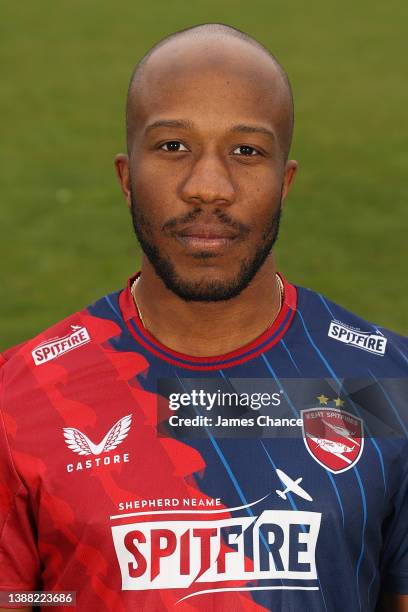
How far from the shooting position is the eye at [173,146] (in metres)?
2.60

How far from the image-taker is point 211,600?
100 inches

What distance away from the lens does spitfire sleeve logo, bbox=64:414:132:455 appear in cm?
265

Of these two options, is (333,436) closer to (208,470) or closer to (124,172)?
(208,470)

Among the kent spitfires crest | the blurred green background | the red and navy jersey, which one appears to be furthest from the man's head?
the blurred green background

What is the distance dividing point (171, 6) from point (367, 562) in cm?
1298

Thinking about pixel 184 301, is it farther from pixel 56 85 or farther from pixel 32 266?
pixel 56 85

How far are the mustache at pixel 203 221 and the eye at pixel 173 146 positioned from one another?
0.49 feet

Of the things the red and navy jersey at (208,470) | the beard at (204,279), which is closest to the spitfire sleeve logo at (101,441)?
the red and navy jersey at (208,470)

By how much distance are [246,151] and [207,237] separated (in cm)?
22

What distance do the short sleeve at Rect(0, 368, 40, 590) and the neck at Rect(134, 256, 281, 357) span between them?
0.48m

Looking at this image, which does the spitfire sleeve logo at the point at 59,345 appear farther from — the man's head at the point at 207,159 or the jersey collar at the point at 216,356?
the man's head at the point at 207,159

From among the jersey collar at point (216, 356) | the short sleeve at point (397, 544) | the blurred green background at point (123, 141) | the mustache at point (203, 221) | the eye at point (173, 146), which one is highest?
the blurred green background at point (123, 141)

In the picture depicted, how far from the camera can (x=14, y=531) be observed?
266 centimetres

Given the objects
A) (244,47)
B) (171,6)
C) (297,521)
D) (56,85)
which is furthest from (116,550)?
(171,6)
